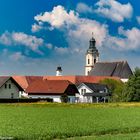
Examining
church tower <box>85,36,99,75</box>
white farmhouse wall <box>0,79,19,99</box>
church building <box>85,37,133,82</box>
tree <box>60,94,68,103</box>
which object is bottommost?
tree <box>60,94,68,103</box>

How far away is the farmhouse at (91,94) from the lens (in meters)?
106

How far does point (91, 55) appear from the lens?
165375 millimetres

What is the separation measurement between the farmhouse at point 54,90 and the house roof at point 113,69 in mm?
39396

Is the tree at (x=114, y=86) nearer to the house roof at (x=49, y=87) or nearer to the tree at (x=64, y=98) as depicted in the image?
the tree at (x=64, y=98)

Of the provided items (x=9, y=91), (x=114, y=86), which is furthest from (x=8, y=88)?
(x=114, y=86)

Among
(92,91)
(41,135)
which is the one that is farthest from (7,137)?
(92,91)

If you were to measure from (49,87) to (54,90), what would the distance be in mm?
2237

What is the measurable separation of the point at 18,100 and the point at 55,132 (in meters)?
53.2

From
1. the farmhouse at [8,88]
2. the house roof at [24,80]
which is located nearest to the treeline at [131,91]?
the farmhouse at [8,88]

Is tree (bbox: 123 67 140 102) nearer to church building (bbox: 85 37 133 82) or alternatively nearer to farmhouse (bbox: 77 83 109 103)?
farmhouse (bbox: 77 83 109 103)

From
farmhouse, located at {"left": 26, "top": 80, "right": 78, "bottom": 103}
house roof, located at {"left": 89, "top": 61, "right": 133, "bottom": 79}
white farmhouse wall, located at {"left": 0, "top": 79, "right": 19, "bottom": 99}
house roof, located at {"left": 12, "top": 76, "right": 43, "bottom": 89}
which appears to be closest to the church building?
house roof, located at {"left": 89, "top": 61, "right": 133, "bottom": 79}

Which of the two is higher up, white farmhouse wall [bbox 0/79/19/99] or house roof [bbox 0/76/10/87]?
house roof [bbox 0/76/10/87]

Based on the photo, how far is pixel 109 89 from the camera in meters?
112

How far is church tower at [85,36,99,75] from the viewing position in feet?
541
